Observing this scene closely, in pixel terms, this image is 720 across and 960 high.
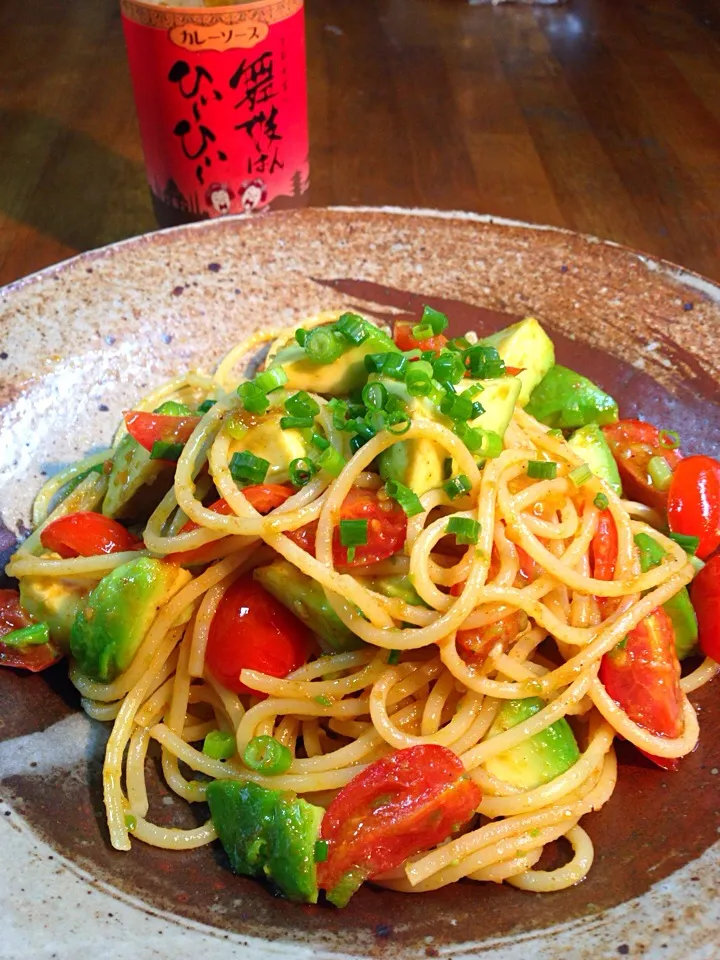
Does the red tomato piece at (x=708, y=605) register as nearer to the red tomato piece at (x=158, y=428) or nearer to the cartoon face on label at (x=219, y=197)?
the red tomato piece at (x=158, y=428)

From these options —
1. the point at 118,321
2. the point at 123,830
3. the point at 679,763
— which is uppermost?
the point at 118,321

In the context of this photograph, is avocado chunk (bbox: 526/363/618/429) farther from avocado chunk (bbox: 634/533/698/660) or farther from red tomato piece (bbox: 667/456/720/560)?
avocado chunk (bbox: 634/533/698/660)

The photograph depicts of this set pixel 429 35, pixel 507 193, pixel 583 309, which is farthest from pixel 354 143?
pixel 583 309

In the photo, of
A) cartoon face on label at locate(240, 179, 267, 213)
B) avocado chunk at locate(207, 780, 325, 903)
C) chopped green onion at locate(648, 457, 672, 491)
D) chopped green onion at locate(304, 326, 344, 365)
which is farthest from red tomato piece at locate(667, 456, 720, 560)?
cartoon face on label at locate(240, 179, 267, 213)

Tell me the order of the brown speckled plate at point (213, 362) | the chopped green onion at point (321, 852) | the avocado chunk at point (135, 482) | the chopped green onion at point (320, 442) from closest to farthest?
the brown speckled plate at point (213, 362) < the chopped green onion at point (321, 852) < the chopped green onion at point (320, 442) < the avocado chunk at point (135, 482)

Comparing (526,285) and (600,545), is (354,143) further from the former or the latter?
(600,545)

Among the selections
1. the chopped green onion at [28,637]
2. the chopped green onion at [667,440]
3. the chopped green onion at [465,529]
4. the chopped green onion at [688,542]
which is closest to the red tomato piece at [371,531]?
the chopped green onion at [465,529]
